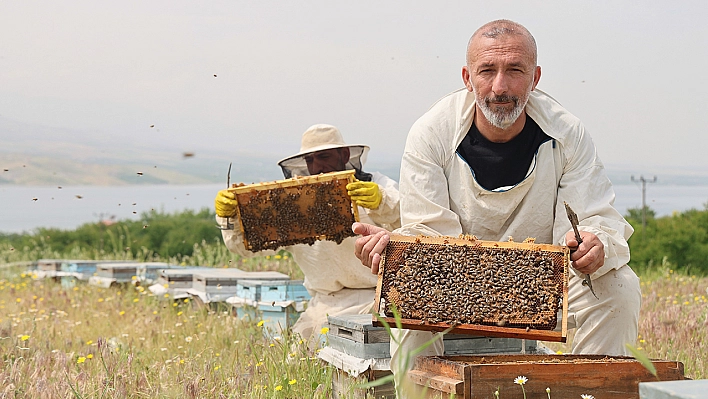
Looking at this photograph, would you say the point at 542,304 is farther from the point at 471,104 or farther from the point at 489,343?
the point at 471,104

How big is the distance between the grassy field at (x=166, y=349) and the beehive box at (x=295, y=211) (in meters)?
0.80

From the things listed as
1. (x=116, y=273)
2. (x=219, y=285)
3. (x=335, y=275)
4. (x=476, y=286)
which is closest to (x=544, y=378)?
(x=476, y=286)

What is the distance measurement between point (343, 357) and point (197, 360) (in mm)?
1412

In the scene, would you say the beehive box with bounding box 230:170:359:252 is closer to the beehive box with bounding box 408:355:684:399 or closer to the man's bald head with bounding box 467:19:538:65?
Result: the man's bald head with bounding box 467:19:538:65

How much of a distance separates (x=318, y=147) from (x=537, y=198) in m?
2.50

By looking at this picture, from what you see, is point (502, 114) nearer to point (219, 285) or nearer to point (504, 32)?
point (504, 32)

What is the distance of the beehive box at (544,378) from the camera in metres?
2.91

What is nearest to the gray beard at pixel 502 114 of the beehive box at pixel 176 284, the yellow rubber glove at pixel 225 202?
the yellow rubber glove at pixel 225 202

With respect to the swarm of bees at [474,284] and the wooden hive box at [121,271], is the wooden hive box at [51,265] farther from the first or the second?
the swarm of bees at [474,284]

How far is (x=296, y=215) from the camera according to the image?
5.96 metres

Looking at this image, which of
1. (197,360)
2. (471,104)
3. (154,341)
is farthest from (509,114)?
(154,341)

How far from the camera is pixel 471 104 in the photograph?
4371 millimetres

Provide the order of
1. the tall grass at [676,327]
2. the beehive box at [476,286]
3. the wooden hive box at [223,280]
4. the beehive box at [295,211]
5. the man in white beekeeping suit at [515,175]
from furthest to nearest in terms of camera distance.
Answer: the wooden hive box at [223,280], the beehive box at [295,211], the tall grass at [676,327], the man in white beekeeping suit at [515,175], the beehive box at [476,286]

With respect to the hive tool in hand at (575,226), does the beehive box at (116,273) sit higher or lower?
lower
